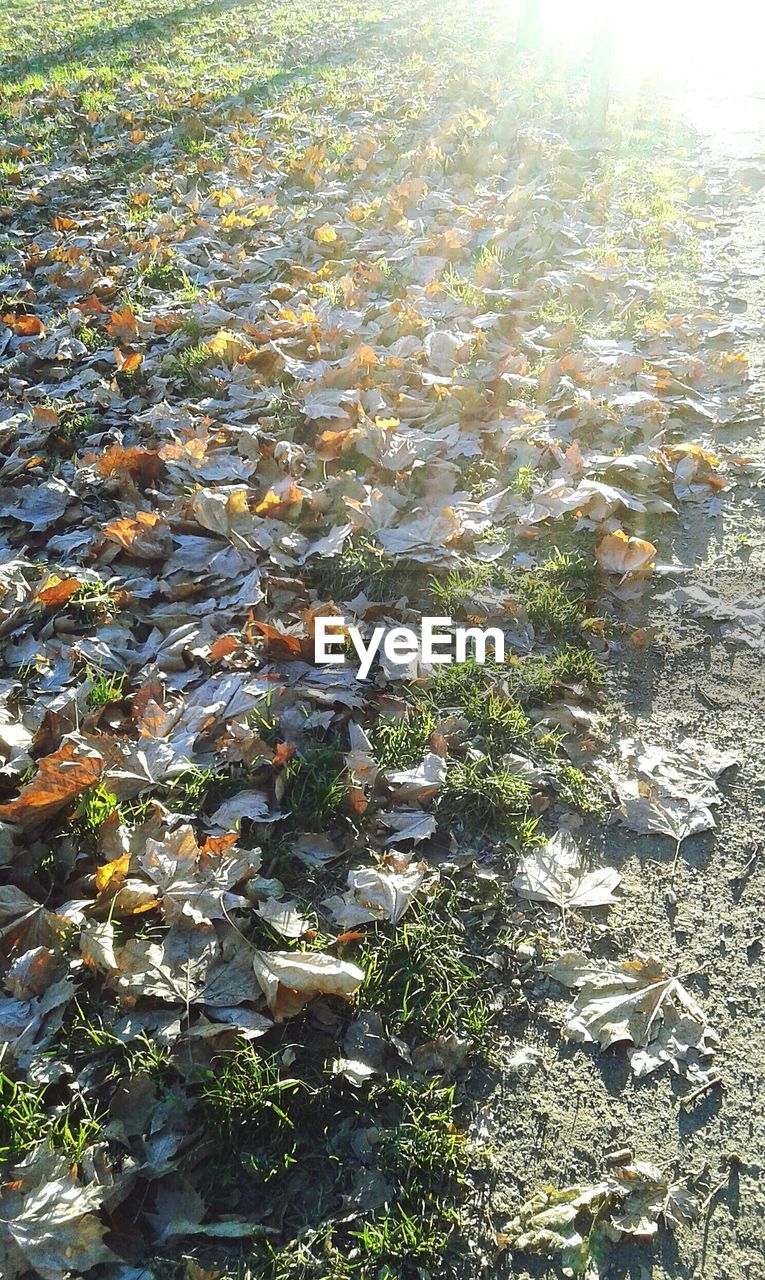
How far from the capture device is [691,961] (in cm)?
209

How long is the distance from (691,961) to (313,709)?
4.19 feet

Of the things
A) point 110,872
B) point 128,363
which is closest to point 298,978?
point 110,872

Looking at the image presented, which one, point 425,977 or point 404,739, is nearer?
point 425,977

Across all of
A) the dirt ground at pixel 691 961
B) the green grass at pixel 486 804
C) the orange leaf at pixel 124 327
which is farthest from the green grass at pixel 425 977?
the orange leaf at pixel 124 327

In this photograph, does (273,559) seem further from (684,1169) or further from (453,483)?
(684,1169)

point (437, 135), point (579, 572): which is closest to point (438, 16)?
point (437, 135)

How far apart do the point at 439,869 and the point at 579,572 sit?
1354 millimetres

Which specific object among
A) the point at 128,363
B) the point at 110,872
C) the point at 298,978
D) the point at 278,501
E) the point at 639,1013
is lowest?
the point at 639,1013

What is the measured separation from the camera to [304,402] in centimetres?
396

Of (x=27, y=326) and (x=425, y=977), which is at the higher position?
(x=27, y=326)

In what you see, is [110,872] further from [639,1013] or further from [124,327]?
[124,327]

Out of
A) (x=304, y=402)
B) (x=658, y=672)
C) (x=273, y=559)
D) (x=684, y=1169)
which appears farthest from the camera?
(x=304, y=402)

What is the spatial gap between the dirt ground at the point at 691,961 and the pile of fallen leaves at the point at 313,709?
0.21 ft

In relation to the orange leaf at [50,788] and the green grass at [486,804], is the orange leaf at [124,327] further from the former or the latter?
the green grass at [486,804]
